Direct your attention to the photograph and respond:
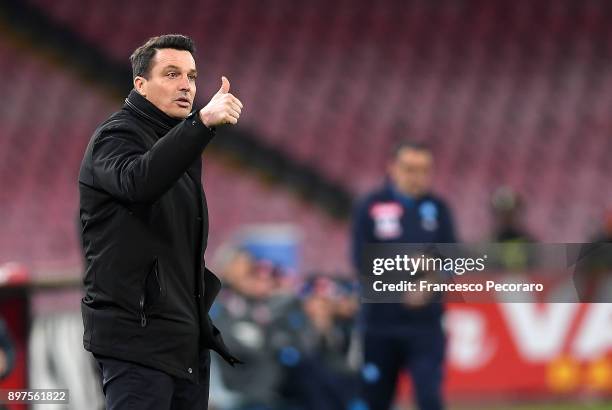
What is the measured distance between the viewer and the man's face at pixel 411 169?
6.90 meters

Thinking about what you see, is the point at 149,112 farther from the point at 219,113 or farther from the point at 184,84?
the point at 219,113

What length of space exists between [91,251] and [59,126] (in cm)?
1190

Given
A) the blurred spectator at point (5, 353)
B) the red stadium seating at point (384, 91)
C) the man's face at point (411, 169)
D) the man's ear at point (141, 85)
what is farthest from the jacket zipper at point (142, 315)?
the red stadium seating at point (384, 91)

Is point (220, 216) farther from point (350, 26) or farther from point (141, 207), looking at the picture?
point (141, 207)

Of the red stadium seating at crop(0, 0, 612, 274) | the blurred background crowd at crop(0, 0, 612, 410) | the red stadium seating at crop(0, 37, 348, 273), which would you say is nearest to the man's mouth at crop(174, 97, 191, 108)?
the blurred background crowd at crop(0, 0, 612, 410)

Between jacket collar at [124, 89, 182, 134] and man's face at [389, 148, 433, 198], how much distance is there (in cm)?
327

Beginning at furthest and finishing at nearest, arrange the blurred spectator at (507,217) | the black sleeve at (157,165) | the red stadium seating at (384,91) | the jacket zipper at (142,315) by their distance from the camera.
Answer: the red stadium seating at (384,91)
the blurred spectator at (507,217)
the jacket zipper at (142,315)
the black sleeve at (157,165)

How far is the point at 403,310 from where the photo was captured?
684 centimetres

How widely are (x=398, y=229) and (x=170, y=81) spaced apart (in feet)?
11.3

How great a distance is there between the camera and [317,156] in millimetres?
14938

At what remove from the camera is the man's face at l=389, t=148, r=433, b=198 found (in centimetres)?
690

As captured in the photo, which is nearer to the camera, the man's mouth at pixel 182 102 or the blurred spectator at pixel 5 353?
the man's mouth at pixel 182 102

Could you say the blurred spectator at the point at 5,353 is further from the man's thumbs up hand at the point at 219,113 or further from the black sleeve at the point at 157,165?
the man's thumbs up hand at the point at 219,113

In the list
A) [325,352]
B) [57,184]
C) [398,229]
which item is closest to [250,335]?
[325,352]
